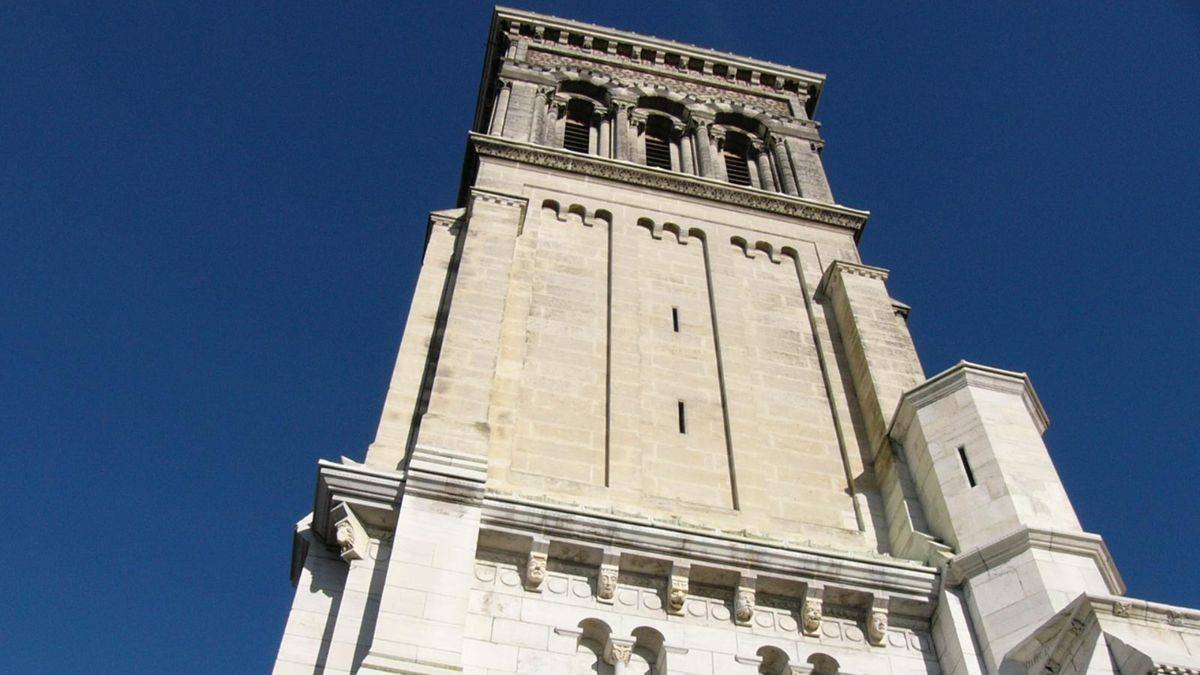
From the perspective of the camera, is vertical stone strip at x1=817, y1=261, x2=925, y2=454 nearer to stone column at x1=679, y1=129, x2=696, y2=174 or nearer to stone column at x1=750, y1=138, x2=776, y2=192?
stone column at x1=750, y1=138, x2=776, y2=192

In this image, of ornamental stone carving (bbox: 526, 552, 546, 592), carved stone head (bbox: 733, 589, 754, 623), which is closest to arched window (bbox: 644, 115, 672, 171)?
carved stone head (bbox: 733, 589, 754, 623)

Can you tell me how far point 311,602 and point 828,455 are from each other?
28.2 ft

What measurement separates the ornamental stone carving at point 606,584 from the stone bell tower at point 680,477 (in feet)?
0.10

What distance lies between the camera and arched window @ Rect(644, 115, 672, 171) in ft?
97.5

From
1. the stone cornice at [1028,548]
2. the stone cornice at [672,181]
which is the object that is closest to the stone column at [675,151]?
the stone cornice at [672,181]

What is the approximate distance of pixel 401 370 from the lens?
57.5 feet

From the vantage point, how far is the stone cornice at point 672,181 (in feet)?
82.8

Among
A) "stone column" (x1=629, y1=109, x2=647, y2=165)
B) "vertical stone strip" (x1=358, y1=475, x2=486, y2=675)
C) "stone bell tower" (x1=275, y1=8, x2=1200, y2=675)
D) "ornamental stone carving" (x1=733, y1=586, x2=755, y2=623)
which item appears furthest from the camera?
"stone column" (x1=629, y1=109, x2=647, y2=165)

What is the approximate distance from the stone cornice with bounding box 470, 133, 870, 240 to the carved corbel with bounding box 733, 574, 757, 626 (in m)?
12.9

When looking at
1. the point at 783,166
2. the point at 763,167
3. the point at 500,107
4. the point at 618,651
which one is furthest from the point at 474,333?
the point at 763,167

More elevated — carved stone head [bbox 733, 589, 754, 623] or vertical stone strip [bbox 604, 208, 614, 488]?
vertical stone strip [bbox 604, 208, 614, 488]

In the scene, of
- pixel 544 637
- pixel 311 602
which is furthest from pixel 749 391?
pixel 311 602

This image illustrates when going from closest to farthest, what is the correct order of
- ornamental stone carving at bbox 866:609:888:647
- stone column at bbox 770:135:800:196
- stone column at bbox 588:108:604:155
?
ornamental stone carving at bbox 866:609:888:647 < stone column at bbox 770:135:800:196 < stone column at bbox 588:108:604:155

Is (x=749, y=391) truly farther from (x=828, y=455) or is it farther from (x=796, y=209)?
(x=796, y=209)
